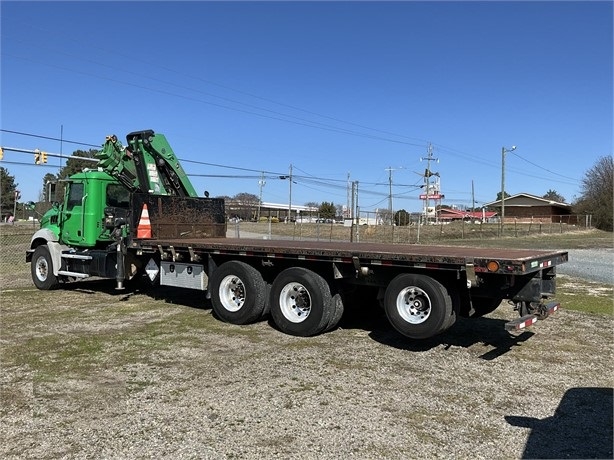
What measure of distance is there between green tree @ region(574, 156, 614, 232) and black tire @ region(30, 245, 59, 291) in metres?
68.4

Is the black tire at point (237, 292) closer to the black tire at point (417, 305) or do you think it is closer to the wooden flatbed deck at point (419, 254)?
the wooden flatbed deck at point (419, 254)

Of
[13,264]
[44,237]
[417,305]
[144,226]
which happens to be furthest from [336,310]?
[13,264]

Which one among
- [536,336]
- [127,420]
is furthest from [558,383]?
[127,420]

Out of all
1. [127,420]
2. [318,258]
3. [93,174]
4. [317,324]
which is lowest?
[127,420]

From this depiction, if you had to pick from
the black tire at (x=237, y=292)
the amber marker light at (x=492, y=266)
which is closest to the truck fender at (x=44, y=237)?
the black tire at (x=237, y=292)

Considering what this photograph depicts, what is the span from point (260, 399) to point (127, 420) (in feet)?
4.08

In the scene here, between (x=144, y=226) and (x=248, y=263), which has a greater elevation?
(x=144, y=226)

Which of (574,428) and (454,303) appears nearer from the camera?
(574,428)

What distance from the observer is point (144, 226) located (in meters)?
10.2

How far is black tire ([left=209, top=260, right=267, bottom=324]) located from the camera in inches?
321

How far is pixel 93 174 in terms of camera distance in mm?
11211

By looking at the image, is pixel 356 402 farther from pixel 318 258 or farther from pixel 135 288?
pixel 135 288

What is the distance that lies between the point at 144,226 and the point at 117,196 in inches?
72.7

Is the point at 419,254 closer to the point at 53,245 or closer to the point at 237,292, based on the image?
the point at 237,292
